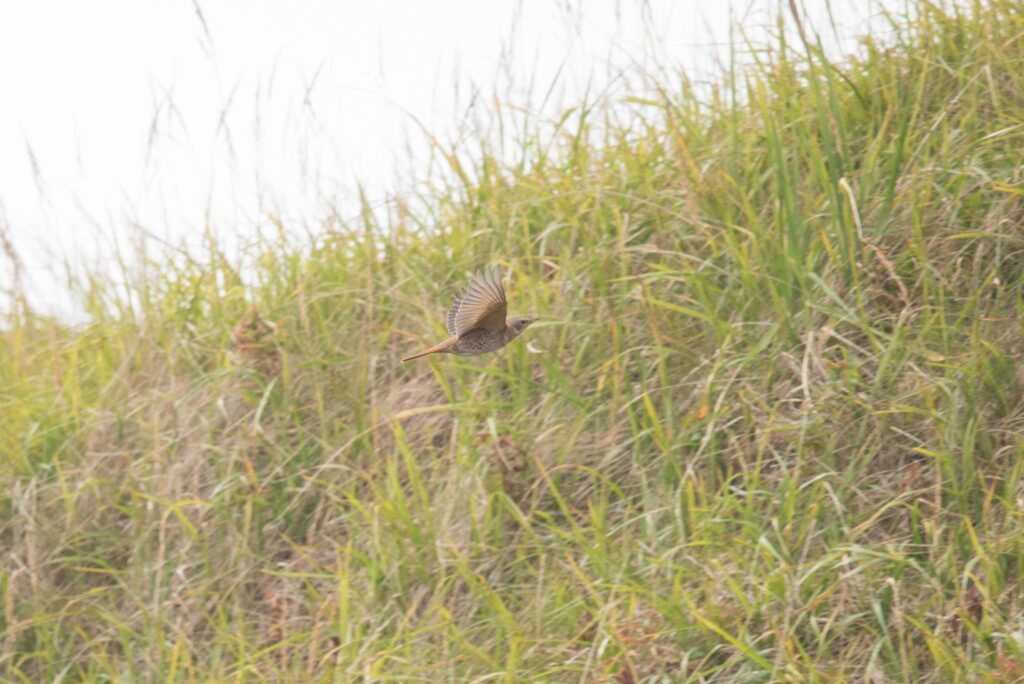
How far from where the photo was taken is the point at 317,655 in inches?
161

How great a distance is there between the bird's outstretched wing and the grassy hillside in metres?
0.89

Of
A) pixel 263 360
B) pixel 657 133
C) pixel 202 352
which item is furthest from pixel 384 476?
pixel 657 133

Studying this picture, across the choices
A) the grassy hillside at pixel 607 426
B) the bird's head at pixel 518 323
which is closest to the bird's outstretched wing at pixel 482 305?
the bird's head at pixel 518 323

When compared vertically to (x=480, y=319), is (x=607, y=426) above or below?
below

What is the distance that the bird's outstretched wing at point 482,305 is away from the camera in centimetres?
306

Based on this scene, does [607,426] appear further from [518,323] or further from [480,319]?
[480,319]

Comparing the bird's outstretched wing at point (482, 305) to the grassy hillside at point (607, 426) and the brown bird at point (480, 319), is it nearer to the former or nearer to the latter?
the brown bird at point (480, 319)

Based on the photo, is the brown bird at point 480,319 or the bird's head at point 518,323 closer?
the brown bird at point 480,319

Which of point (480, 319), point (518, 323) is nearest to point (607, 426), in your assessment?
point (518, 323)

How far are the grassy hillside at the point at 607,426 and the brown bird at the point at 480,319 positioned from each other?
821mm

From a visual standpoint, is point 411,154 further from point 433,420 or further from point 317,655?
point 317,655

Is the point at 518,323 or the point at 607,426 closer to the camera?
the point at 518,323

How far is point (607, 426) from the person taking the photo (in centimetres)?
431

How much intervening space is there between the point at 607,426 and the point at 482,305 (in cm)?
127
